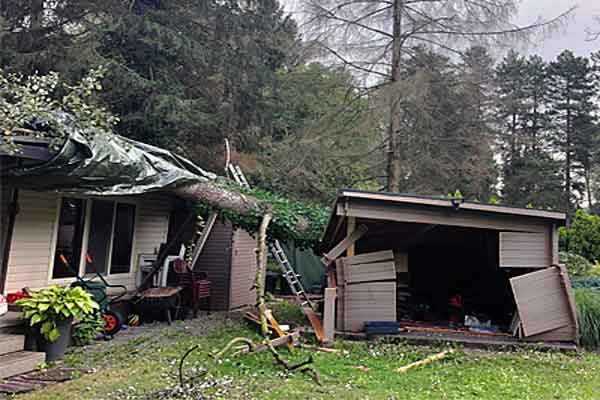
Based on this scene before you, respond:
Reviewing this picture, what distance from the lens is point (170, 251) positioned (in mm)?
8930

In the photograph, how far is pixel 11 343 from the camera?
4840 millimetres

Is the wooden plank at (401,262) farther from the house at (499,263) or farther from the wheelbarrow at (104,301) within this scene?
the wheelbarrow at (104,301)

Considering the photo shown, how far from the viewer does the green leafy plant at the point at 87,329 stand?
5.90 metres

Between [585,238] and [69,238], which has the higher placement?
[585,238]

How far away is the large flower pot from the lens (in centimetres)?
509

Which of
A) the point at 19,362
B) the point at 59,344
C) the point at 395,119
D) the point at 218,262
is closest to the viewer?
the point at 19,362

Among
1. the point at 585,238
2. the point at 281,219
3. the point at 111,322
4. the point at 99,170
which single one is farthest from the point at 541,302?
the point at 585,238

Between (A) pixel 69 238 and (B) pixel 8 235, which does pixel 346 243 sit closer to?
(A) pixel 69 238

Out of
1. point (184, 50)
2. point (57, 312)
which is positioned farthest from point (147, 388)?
point (184, 50)

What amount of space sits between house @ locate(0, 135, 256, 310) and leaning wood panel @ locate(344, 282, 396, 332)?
327 cm

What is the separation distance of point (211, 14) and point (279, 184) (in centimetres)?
512

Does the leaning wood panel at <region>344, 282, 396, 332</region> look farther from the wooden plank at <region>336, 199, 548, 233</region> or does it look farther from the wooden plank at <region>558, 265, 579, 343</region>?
the wooden plank at <region>558, 265, 579, 343</region>

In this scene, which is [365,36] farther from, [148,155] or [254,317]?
[254,317]

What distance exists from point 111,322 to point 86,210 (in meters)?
1.85
